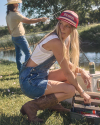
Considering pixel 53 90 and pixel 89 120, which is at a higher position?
pixel 53 90

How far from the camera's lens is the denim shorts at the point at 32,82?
5.37ft

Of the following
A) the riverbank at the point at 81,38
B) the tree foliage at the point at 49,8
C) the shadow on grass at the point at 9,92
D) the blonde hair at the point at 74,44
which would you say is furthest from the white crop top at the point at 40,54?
the tree foliage at the point at 49,8

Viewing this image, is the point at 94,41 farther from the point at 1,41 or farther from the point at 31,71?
the point at 31,71

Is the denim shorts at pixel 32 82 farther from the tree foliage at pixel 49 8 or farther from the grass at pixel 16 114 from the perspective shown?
the tree foliage at pixel 49 8

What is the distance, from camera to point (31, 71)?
1716 millimetres

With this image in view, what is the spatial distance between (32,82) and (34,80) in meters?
0.04

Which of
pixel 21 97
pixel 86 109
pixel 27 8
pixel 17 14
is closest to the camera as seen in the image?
pixel 86 109

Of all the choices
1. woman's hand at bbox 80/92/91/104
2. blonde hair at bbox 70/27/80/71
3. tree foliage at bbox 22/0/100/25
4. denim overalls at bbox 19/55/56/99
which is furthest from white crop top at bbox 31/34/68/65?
tree foliage at bbox 22/0/100/25

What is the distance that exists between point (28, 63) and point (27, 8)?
1770 centimetres

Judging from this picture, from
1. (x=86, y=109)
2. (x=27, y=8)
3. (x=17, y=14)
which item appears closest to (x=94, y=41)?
(x=27, y=8)

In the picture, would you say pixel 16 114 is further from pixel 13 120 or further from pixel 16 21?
pixel 16 21

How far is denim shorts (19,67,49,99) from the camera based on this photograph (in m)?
1.64

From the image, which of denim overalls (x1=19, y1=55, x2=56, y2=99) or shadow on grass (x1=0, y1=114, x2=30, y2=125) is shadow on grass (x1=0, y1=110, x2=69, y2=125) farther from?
denim overalls (x1=19, y1=55, x2=56, y2=99)

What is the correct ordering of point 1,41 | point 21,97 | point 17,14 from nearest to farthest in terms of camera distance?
point 21,97 → point 17,14 → point 1,41
